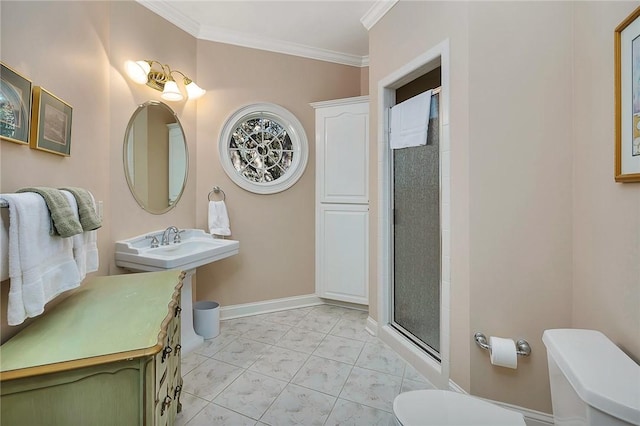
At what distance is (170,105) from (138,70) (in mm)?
365

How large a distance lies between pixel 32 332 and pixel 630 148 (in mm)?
2223

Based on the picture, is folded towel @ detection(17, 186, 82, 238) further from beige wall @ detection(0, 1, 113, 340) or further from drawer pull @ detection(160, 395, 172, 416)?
drawer pull @ detection(160, 395, 172, 416)

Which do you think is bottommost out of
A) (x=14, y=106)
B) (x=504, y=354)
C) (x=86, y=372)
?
(x=504, y=354)

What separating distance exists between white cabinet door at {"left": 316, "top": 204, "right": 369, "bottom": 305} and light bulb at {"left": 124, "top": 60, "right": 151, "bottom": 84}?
1.85m

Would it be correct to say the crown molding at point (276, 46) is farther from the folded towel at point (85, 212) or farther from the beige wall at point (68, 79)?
the folded towel at point (85, 212)

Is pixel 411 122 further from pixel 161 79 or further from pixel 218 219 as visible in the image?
pixel 161 79

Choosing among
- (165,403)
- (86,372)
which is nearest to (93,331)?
(86,372)

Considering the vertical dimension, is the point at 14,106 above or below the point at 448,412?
above

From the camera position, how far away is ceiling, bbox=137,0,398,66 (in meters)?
2.30

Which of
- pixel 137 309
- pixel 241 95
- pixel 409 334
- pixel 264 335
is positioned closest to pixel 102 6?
pixel 241 95

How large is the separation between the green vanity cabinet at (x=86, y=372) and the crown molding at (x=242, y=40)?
230cm

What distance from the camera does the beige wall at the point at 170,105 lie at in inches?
49.9

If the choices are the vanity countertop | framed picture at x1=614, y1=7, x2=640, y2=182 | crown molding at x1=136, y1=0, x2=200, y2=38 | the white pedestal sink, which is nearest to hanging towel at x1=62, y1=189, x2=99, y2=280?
the vanity countertop

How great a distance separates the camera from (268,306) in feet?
9.72
